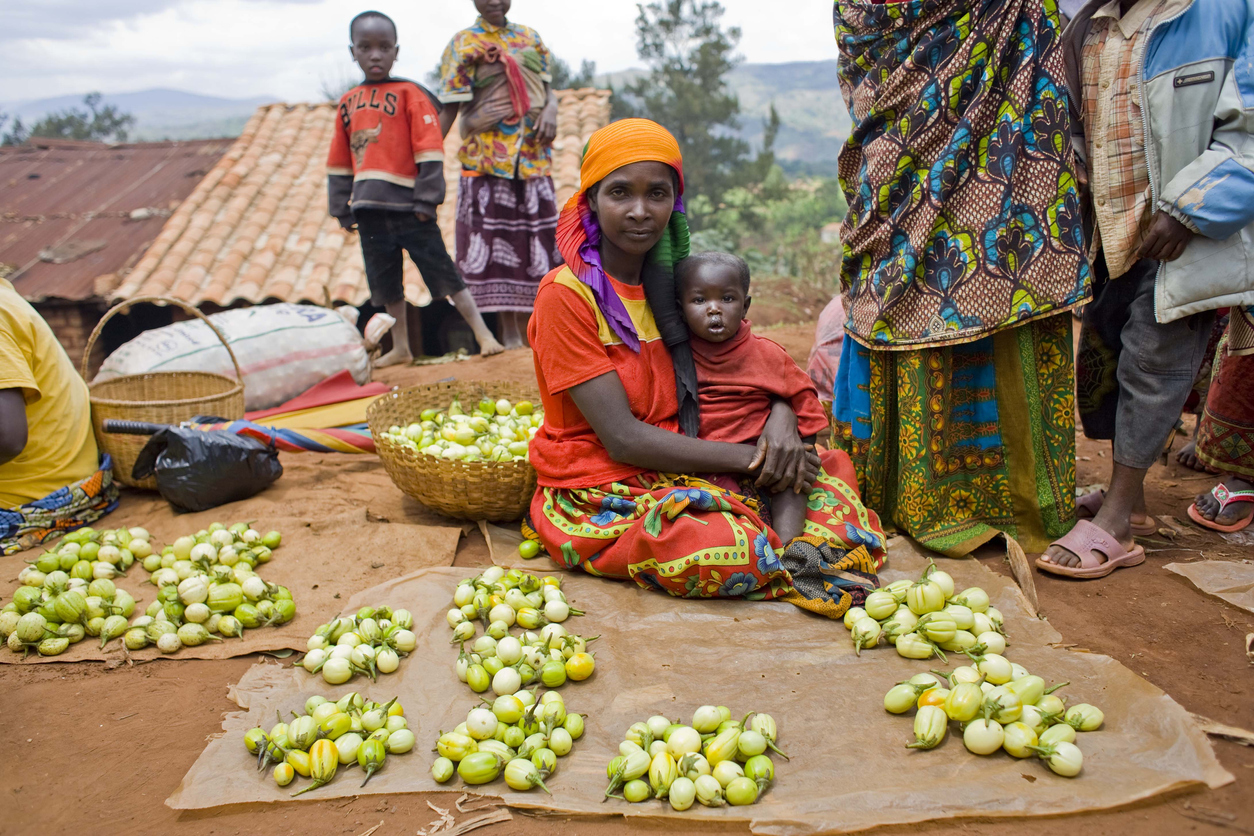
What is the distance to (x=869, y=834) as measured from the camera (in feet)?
5.78

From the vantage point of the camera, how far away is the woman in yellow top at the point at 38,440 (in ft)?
10.7

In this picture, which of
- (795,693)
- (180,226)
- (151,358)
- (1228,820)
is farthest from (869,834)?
(180,226)

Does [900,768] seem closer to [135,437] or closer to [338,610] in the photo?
[338,610]

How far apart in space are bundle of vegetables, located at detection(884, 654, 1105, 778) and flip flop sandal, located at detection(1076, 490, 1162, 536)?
4.35 ft

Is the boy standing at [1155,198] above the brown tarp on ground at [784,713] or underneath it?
above

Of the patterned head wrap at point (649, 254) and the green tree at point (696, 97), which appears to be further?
the green tree at point (696, 97)

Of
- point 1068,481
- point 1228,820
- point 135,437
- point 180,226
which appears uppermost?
point 180,226

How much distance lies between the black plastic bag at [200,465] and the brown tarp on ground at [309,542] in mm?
69

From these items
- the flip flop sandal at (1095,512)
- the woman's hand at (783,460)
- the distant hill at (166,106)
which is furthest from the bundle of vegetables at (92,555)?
the distant hill at (166,106)

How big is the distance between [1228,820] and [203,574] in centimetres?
304

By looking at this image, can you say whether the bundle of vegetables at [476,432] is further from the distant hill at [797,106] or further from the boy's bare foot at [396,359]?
the distant hill at [797,106]

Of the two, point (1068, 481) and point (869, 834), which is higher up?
point (1068, 481)

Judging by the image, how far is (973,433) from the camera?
310 cm

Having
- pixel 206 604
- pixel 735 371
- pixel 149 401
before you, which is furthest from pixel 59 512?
pixel 735 371
